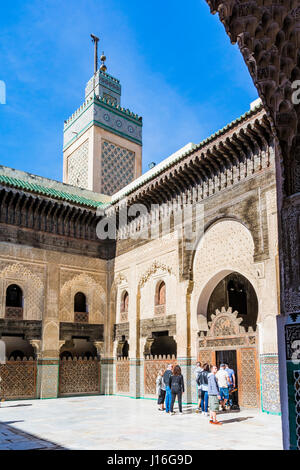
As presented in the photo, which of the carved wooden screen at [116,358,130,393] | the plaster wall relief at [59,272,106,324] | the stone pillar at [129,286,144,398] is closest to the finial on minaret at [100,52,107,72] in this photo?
the plaster wall relief at [59,272,106,324]

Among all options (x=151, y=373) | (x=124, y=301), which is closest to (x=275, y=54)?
(x=151, y=373)

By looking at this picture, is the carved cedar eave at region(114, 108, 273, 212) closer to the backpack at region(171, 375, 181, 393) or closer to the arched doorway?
the arched doorway

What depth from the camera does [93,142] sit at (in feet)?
51.8

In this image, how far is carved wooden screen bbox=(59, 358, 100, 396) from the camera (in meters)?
11.6

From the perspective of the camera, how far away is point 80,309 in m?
12.5

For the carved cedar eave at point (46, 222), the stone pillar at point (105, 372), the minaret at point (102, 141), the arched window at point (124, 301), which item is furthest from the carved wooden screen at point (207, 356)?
the minaret at point (102, 141)

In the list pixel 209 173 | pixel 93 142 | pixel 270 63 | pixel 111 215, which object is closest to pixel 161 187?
pixel 209 173

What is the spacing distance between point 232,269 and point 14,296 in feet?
18.4

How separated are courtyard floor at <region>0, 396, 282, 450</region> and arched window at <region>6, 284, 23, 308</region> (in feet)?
9.55

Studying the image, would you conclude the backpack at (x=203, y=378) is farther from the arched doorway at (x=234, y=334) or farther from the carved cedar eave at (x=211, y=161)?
the carved cedar eave at (x=211, y=161)

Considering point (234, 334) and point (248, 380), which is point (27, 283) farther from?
point (248, 380)

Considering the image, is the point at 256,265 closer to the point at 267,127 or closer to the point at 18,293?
the point at 267,127

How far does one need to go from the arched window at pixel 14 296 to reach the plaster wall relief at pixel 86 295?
1055 mm

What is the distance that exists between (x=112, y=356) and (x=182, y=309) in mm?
3493
